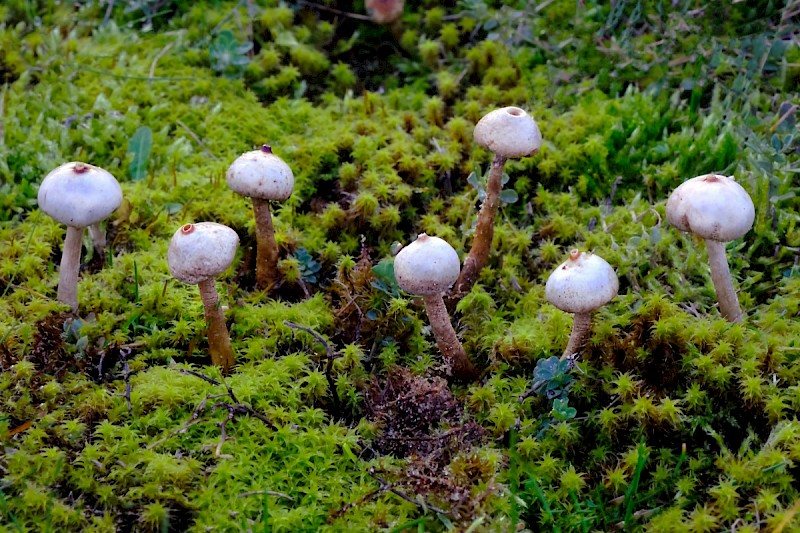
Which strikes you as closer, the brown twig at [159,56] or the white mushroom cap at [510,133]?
the white mushroom cap at [510,133]

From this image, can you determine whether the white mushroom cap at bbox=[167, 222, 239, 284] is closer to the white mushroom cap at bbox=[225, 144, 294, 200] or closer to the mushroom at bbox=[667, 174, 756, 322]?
the white mushroom cap at bbox=[225, 144, 294, 200]

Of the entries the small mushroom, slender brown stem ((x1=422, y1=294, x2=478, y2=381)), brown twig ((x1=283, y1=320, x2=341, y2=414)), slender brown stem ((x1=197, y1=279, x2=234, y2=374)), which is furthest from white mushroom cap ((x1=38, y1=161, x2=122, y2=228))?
the small mushroom

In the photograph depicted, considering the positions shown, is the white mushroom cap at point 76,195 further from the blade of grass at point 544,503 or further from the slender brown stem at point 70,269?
the blade of grass at point 544,503

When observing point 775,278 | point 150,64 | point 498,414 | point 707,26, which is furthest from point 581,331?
point 150,64

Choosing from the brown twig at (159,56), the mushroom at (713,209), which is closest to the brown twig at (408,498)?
the mushroom at (713,209)

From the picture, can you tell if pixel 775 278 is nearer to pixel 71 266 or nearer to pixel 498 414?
pixel 498 414

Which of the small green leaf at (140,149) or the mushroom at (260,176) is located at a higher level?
the mushroom at (260,176)

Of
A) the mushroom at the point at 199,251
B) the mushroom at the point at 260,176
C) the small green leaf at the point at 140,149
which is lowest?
the small green leaf at the point at 140,149

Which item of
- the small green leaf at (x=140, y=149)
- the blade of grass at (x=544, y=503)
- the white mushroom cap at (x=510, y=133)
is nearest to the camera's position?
the blade of grass at (x=544, y=503)

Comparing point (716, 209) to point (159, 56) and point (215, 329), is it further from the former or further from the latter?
point (159, 56)
